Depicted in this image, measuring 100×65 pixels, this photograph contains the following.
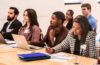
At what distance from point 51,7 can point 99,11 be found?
201 centimetres

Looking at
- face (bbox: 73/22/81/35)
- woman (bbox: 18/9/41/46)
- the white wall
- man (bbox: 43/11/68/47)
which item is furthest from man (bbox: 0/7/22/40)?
face (bbox: 73/22/81/35)

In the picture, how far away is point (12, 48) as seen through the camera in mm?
4066

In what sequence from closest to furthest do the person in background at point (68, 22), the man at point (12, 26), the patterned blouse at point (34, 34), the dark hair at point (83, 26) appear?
1. the dark hair at point (83, 26)
2. the patterned blouse at point (34, 34)
3. the man at point (12, 26)
4. the person in background at point (68, 22)

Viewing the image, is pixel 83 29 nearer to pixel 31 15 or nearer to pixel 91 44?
pixel 91 44

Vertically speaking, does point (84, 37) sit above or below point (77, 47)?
above

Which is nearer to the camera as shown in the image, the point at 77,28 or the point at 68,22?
the point at 77,28

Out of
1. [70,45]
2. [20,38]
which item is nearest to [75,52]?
[70,45]

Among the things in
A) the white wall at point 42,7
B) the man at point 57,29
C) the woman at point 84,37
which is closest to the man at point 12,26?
the white wall at point 42,7

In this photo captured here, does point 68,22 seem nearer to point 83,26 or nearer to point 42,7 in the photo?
point 42,7

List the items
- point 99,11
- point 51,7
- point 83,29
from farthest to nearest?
point 99,11
point 51,7
point 83,29

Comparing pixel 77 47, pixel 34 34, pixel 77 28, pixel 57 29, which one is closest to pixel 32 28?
pixel 34 34

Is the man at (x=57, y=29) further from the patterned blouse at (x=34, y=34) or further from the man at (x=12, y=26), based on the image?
the man at (x=12, y=26)

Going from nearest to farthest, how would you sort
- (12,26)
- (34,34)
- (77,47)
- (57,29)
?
(77,47) → (57,29) → (34,34) → (12,26)

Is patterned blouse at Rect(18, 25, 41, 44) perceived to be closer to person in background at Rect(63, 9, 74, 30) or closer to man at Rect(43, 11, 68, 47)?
man at Rect(43, 11, 68, 47)
